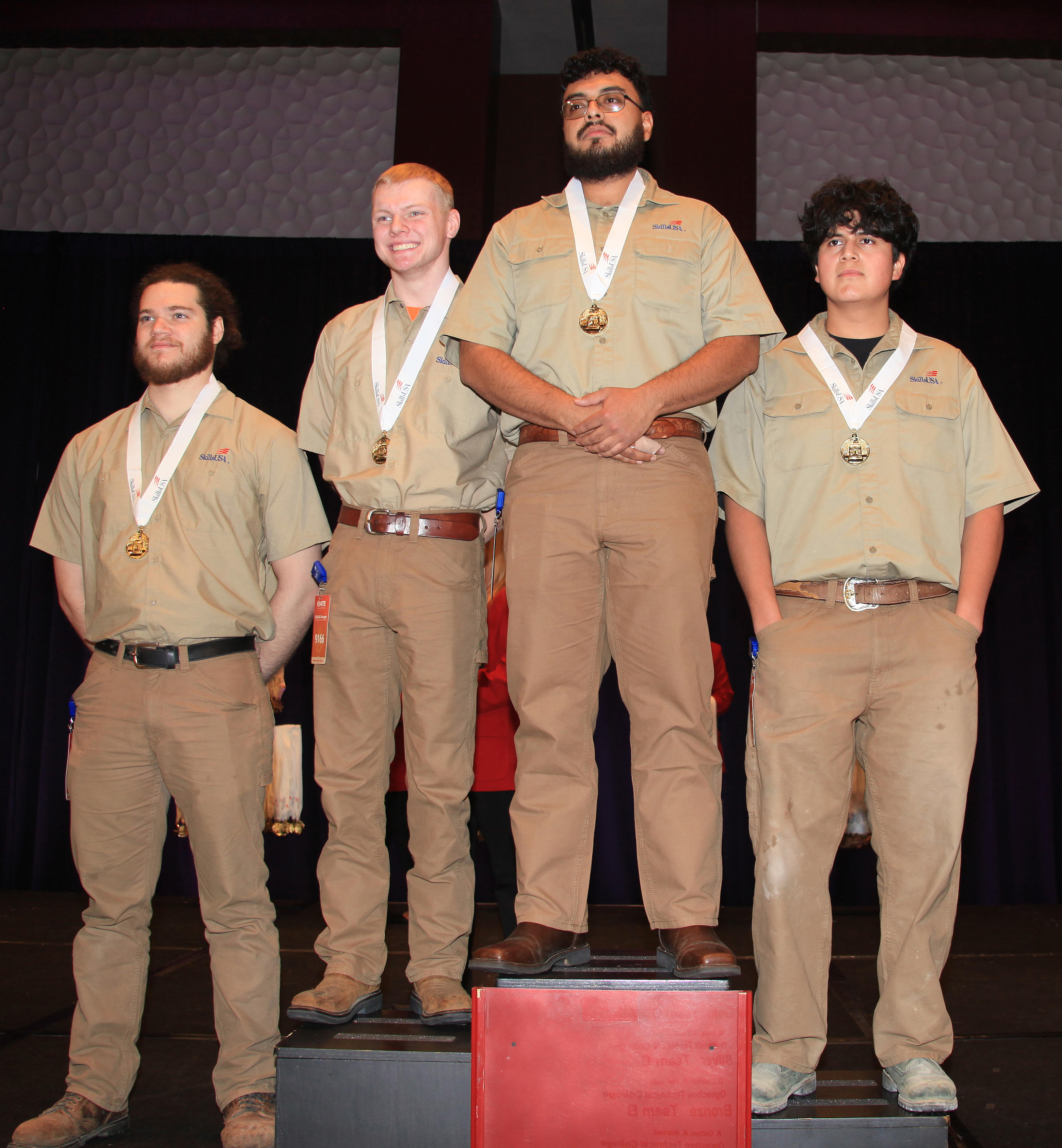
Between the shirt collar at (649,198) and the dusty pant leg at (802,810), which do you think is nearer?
the dusty pant leg at (802,810)

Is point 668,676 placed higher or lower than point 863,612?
lower

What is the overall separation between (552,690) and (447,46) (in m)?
4.44

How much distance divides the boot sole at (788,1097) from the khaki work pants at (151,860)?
112cm

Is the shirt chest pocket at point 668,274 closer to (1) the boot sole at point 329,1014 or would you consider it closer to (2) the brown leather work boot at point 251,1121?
(1) the boot sole at point 329,1014

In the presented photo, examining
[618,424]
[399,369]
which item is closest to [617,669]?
[618,424]

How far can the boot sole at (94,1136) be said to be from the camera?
2.20m

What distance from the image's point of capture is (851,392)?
231 cm

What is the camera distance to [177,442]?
8.40ft

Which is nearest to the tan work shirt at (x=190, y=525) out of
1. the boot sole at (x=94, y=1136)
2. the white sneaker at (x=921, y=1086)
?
the boot sole at (x=94, y=1136)

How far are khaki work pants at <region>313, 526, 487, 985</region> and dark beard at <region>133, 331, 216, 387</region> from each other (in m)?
0.68

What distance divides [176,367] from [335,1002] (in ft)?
5.23

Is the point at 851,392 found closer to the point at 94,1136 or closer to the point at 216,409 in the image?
the point at 216,409

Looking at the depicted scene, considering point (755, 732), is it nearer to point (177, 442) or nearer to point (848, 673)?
point (848, 673)

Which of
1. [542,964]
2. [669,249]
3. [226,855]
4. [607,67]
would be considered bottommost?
[542,964]
